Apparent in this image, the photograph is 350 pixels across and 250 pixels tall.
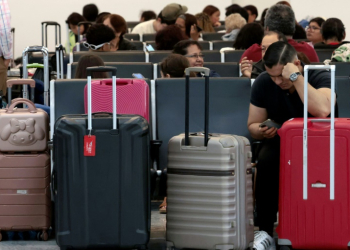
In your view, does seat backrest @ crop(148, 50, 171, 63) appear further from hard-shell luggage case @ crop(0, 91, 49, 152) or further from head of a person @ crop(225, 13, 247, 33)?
hard-shell luggage case @ crop(0, 91, 49, 152)

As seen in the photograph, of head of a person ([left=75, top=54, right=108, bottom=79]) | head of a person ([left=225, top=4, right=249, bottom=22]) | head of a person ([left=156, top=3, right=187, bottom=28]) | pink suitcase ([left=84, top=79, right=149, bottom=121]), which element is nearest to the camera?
pink suitcase ([left=84, top=79, right=149, bottom=121])

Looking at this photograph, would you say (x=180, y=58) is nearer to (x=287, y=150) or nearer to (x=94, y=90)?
(x=94, y=90)

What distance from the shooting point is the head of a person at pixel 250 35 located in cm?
707

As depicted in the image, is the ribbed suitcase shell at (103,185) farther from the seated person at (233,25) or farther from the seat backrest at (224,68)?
the seated person at (233,25)

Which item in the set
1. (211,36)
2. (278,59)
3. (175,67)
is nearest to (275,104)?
(278,59)

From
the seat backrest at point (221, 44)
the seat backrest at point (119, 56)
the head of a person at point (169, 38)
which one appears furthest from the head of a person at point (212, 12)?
the seat backrest at point (119, 56)

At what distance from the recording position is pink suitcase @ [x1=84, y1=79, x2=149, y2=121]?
423 centimetres

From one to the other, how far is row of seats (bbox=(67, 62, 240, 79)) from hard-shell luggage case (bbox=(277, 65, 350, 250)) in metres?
2.31

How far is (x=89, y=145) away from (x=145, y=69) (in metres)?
2.37

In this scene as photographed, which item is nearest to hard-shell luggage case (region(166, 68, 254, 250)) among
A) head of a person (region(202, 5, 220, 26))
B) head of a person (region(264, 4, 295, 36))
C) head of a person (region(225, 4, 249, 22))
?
head of a person (region(264, 4, 295, 36))

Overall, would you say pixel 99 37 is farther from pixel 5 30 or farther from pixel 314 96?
pixel 314 96

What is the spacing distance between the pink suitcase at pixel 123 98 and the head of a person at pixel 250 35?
2988 millimetres

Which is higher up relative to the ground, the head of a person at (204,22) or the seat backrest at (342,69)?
the head of a person at (204,22)

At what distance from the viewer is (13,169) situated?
4.09m
